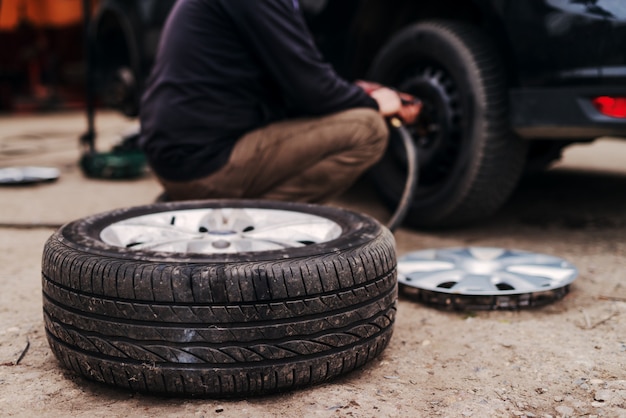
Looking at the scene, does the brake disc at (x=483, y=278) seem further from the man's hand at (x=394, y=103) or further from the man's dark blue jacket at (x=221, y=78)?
the man's dark blue jacket at (x=221, y=78)

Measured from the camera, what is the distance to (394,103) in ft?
Answer: 8.50

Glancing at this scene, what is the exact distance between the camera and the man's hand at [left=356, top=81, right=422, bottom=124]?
2.58 metres

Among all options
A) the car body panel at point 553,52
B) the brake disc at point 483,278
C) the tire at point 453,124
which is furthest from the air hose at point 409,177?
the car body panel at point 553,52

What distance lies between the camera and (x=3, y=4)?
154 inches

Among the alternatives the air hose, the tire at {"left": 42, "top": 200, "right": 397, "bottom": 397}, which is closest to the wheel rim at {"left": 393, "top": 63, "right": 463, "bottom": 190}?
the air hose

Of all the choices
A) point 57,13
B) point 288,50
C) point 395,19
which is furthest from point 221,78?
point 57,13

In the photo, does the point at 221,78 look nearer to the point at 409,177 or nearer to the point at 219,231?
the point at 219,231

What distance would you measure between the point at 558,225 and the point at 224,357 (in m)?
2.13

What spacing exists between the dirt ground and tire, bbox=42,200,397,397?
0.18ft

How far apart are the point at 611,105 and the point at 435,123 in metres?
0.73

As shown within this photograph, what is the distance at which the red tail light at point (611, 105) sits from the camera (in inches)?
86.7

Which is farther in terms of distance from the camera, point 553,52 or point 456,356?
point 553,52

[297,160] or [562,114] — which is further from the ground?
[562,114]

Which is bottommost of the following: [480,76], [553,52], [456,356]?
[456,356]
